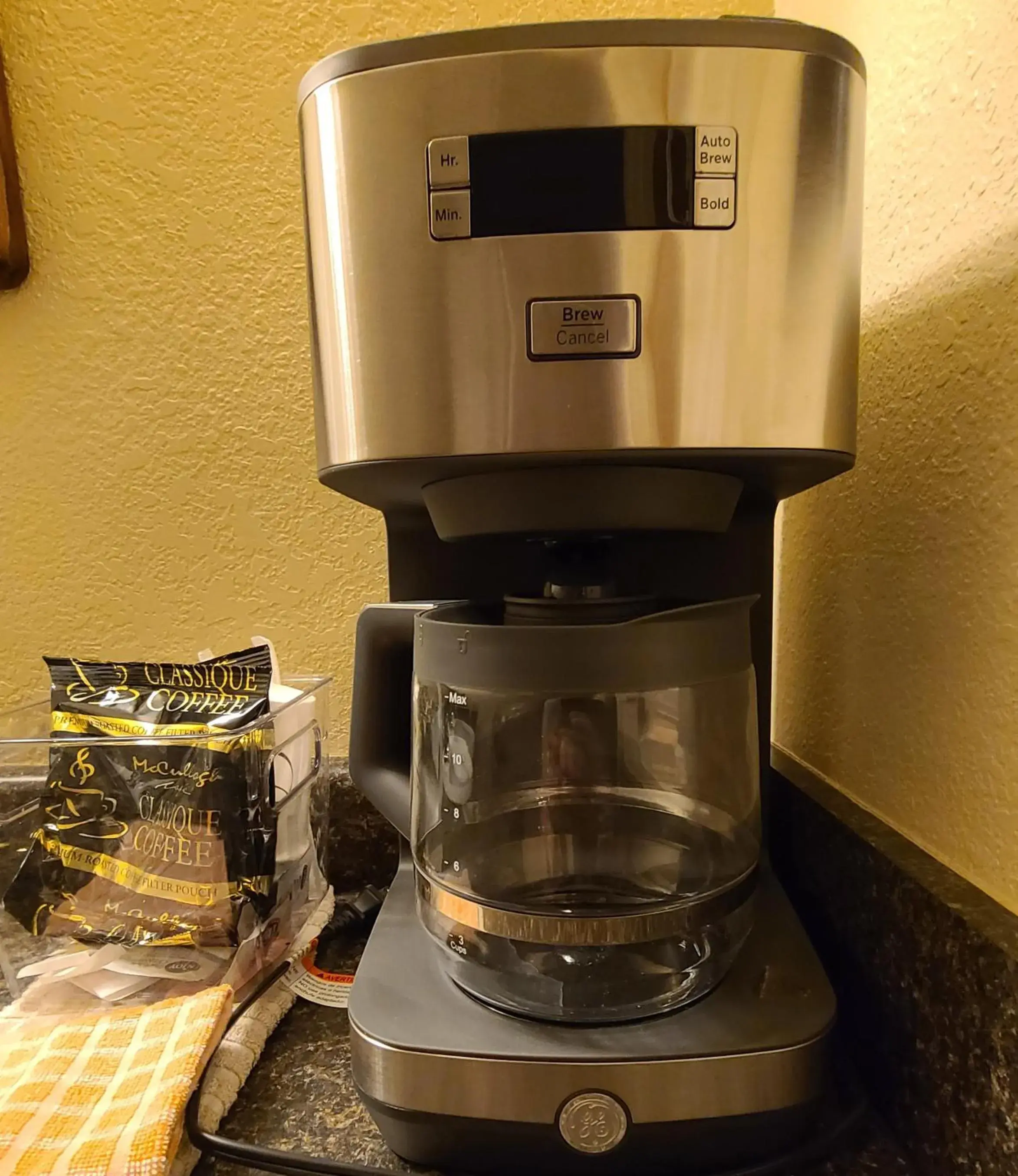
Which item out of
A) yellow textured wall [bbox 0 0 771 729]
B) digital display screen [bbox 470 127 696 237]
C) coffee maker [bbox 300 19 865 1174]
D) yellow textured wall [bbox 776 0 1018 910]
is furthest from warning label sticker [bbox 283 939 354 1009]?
digital display screen [bbox 470 127 696 237]

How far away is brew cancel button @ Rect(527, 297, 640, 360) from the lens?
0.34 meters

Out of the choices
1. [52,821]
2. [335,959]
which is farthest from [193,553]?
[335,959]

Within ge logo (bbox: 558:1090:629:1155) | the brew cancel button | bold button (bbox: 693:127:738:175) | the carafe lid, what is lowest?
ge logo (bbox: 558:1090:629:1155)

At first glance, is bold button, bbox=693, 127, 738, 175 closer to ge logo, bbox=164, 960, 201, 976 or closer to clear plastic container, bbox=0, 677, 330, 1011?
clear plastic container, bbox=0, 677, 330, 1011

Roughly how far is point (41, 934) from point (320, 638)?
295mm

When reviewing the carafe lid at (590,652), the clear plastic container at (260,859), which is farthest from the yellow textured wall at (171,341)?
the carafe lid at (590,652)

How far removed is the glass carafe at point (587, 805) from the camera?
0.39 metres

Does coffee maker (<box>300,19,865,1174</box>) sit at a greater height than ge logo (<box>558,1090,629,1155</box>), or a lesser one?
greater

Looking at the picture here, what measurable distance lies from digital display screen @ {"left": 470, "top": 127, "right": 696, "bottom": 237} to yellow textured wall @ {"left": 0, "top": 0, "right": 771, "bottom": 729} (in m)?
0.39

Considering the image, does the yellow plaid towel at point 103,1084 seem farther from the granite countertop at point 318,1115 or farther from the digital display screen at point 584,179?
the digital display screen at point 584,179

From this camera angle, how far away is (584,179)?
1.11ft

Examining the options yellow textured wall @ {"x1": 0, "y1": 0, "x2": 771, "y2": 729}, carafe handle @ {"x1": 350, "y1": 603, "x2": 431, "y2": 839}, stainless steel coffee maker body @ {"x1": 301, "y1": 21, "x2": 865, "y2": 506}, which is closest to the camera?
stainless steel coffee maker body @ {"x1": 301, "y1": 21, "x2": 865, "y2": 506}

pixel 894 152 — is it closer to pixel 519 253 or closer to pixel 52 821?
pixel 519 253

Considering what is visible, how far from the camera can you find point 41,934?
1.82ft
